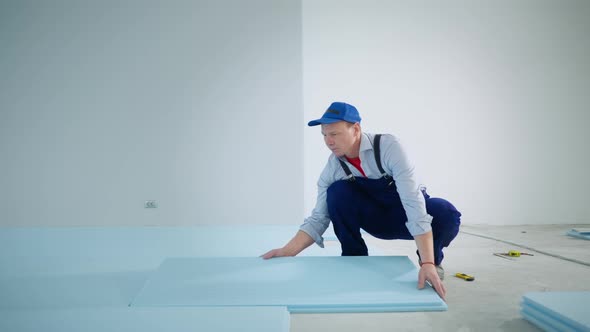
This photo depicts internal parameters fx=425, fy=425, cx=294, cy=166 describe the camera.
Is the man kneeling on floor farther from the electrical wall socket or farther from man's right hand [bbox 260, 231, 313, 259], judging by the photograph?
the electrical wall socket

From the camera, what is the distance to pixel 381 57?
5.32m

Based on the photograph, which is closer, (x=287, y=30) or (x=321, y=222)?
(x=321, y=222)

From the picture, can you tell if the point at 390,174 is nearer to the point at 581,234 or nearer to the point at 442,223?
the point at 442,223

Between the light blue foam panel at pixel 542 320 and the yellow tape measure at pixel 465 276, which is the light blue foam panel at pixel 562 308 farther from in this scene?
the yellow tape measure at pixel 465 276

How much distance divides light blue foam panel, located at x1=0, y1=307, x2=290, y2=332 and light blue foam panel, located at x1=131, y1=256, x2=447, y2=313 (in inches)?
3.3

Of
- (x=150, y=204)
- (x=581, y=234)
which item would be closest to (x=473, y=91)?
(x=581, y=234)

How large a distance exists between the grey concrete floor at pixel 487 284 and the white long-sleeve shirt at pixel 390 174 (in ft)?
1.20

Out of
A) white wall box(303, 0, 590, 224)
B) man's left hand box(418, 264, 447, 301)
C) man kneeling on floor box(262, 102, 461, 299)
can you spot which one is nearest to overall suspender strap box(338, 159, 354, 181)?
man kneeling on floor box(262, 102, 461, 299)

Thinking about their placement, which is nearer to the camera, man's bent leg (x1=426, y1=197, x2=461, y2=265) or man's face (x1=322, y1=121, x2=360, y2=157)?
man's face (x1=322, y1=121, x2=360, y2=157)

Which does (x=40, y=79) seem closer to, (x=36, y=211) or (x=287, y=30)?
(x=36, y=211)

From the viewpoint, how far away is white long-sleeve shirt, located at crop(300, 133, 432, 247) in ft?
5.92

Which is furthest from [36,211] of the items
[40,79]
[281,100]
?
[281,100]

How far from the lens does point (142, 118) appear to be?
5258 mm

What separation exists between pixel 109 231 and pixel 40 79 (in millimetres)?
2175
